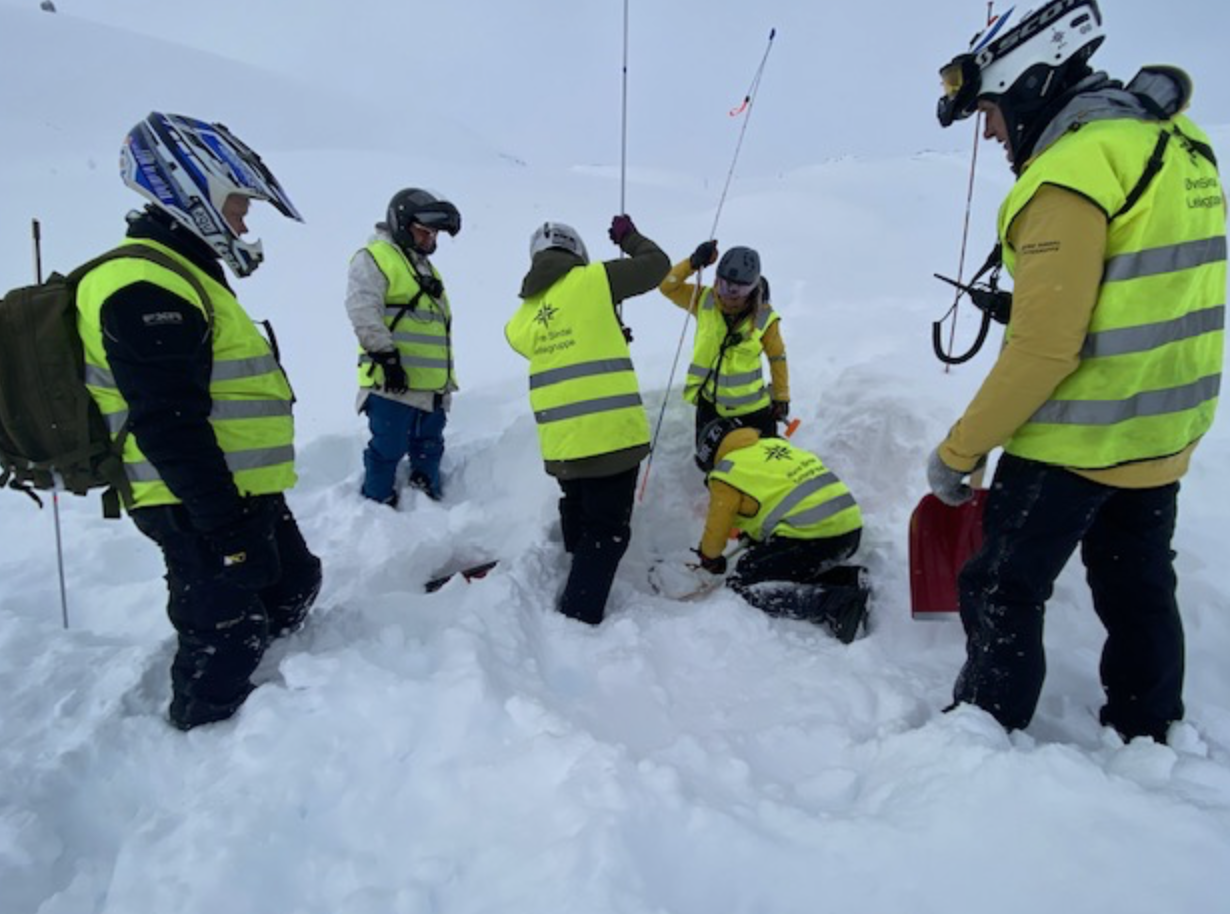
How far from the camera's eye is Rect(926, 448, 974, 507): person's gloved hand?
220cm

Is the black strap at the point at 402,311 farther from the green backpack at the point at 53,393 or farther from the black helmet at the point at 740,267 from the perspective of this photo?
the green backpack at the point at 53,393

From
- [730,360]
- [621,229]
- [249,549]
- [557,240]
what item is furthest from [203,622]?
[730,360]

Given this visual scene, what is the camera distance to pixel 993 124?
6.89ft

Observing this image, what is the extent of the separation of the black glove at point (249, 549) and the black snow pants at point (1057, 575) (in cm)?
236

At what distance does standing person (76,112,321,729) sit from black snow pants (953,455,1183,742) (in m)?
2.39

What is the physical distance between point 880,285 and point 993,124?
25.7ft

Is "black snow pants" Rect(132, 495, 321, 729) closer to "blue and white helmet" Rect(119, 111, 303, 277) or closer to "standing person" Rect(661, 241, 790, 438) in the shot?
"blue and white helmet" Rect(119, 111, 303, 277)

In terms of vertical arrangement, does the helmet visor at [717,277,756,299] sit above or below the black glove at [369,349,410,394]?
above

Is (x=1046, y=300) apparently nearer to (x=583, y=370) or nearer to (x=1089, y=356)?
(x=1089, y=356)

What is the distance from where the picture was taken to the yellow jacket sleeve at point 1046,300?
5.59ft

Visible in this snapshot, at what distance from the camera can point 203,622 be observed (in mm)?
2330

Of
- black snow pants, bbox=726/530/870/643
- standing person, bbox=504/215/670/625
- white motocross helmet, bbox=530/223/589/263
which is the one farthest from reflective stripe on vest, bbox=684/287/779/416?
white motocross helmet, bbox=530/223/589/263

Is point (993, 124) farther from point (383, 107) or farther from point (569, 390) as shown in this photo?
point (383, 107)

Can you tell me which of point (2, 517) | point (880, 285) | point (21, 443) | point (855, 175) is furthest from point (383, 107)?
point (21, 443)
